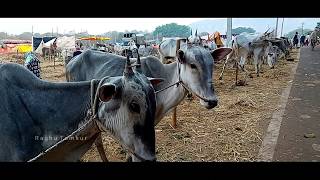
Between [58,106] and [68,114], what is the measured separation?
0.13 m

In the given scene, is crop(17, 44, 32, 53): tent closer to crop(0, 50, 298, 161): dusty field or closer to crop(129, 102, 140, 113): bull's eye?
crop(0, 50, 298, 161): dusty field

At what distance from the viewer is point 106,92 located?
2770 millimetres

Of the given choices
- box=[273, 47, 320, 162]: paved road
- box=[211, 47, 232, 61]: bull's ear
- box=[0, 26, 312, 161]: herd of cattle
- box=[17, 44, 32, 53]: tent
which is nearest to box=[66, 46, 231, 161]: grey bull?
box=[211, 47, 232, 61]: bull's ear

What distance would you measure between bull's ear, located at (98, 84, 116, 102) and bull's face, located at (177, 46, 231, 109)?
240 centimetres

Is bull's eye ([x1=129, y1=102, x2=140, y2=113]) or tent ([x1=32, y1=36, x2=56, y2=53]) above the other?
bull's eye ([x1=129, y1=102, x2=140, y2=113])

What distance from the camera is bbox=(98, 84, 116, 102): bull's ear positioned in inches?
108

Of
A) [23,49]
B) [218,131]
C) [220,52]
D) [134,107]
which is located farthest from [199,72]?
[23,49]

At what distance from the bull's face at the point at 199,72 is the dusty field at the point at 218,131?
1130 millimetres

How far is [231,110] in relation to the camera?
853 cm

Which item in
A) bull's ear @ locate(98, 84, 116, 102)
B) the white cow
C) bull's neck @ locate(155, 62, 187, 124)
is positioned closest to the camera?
bull's ear @ locate(98, 84, 116, 102)

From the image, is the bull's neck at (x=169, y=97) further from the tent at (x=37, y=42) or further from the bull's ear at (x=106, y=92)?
the tent at (x=37, y=42)
